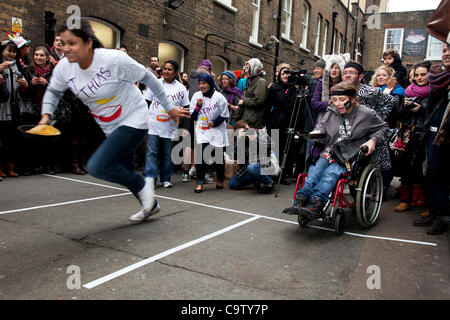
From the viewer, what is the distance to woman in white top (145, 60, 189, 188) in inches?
259

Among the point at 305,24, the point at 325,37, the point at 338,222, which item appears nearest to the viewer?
the point at 338,222

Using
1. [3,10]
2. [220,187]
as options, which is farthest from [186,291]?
[3,10]

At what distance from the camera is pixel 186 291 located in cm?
278

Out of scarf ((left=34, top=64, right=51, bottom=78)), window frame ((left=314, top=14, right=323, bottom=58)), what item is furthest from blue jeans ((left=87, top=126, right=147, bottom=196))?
window frame ((left=314, top=14, right=323, bottom=58))

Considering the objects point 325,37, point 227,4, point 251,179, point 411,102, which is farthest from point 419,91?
point 325,37

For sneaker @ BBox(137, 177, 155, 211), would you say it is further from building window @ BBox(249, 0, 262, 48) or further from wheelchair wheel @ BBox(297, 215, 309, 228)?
building window @ BBox(249, 0, 262, 48)

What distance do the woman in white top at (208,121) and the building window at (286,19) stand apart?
44.7ft

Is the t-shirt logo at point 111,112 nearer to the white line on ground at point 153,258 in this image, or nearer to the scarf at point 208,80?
the white line on ground at point 153,258

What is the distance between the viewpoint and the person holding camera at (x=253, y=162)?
6711mm

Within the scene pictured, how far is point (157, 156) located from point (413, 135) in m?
4.03

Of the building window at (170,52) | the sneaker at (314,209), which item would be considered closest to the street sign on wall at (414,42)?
the building window at (170,52)

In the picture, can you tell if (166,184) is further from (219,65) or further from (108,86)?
(219,65)

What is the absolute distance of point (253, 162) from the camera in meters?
6.83

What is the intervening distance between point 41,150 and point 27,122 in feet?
2.22
